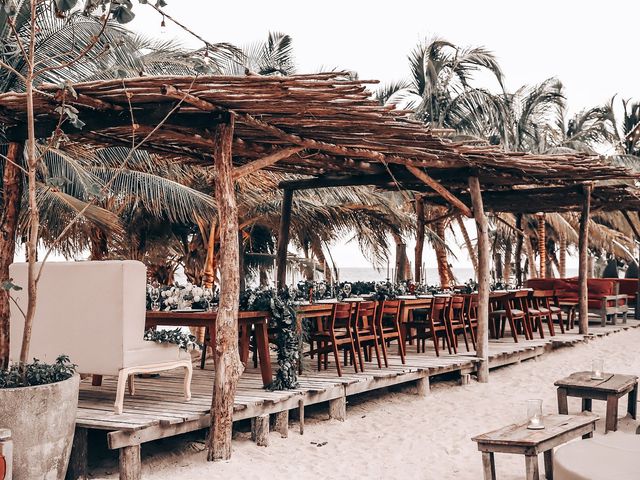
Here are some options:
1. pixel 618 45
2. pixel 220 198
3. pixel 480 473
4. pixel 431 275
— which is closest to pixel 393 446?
pixel 480 473

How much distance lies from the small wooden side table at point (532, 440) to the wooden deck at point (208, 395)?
214 cm

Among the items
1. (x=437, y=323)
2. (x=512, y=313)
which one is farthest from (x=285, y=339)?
(x=512, y=313)

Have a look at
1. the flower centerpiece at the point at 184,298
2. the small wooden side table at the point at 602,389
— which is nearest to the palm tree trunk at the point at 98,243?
the flower centerpiece at the point at 184,298

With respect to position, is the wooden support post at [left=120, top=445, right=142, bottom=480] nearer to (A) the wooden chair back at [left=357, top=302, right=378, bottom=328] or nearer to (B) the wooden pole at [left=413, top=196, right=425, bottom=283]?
(A) the wooden chair back at [left=357, top=302, right=378, bottom=328]

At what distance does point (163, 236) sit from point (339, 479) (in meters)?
9.70

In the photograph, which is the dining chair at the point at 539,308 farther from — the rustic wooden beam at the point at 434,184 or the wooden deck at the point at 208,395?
the rustic wooden beam at the point at 434,184

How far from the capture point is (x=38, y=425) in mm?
4789

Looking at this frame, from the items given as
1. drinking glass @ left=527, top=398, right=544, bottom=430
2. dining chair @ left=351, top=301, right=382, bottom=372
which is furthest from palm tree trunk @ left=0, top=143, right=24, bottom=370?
drinking glass @ left=527, top=398, right=544, bottom=430

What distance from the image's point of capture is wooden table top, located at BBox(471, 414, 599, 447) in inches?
191

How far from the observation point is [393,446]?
262 inches

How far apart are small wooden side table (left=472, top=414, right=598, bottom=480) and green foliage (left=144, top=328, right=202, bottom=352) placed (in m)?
2.57

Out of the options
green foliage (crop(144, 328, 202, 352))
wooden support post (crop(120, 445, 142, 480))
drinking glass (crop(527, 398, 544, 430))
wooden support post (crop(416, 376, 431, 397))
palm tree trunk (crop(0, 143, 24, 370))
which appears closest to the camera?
drinking glass (crop(527, 398, 544, 430))

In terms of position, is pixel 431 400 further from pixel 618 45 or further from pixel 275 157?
pixel 618 45

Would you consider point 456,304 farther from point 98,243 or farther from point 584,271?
point 98,243
